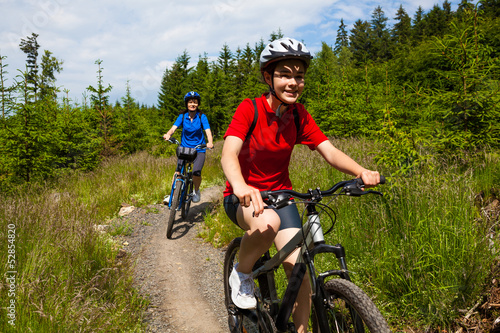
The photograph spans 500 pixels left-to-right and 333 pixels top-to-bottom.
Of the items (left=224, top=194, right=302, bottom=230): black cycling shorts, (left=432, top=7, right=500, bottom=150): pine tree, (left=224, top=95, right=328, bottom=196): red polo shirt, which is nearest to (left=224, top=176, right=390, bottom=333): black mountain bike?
(left=224, top=194, right=302, bottom=230): black cycling shorts

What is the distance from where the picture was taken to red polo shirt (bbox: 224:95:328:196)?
8.30 ft

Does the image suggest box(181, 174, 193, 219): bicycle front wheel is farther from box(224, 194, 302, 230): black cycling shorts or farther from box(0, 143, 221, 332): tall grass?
box(224, 194, 302, 230): black cycling shorts

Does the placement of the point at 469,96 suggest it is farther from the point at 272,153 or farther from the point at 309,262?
the point at 309,262

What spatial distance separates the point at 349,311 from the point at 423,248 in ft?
4.81

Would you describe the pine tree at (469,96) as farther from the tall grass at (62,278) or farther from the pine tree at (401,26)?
the pine tree at (401,26)

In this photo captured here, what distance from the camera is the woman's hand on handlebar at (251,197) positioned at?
5.81 ft

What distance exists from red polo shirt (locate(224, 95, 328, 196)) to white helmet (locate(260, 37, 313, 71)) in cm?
37

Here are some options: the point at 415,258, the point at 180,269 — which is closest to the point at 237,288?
the point at 415,258

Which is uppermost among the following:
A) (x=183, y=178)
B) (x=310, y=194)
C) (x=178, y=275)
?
(x=310, y=194)

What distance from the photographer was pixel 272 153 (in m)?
2.56

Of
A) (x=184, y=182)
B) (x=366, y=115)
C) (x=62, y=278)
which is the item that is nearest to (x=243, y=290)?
(x=62, y=278)

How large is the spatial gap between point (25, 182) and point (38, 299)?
6100 millimetres

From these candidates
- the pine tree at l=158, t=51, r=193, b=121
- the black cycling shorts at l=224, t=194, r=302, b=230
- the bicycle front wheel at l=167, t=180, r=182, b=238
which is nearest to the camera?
the black cycling shorts at l=224, t=194, r=302, b=230

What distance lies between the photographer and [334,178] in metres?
6.18
